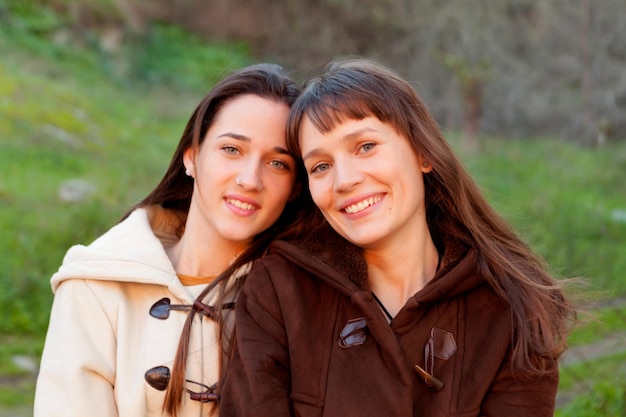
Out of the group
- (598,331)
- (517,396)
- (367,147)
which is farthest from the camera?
(598,331)

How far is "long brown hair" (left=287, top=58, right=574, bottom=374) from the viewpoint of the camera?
103 inches

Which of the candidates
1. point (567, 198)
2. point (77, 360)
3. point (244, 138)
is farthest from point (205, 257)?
point (567, 198)

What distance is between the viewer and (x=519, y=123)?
44.4ft

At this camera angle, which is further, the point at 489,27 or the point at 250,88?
the point at 489,27

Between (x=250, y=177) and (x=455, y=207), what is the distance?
2.42 feet

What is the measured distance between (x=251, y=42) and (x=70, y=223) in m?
10.5

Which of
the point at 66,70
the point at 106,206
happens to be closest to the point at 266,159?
the point at 106,206

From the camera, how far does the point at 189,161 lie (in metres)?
3.26

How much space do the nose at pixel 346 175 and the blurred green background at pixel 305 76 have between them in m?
1.04

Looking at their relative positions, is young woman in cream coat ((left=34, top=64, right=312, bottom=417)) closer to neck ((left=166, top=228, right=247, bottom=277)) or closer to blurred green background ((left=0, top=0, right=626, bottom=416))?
neck ((left=166, top=228, right=247, bottom=277))

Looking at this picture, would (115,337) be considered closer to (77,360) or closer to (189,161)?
(77,360)

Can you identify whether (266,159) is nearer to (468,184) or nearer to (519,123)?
(468,184)

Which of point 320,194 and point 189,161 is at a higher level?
point 189,161

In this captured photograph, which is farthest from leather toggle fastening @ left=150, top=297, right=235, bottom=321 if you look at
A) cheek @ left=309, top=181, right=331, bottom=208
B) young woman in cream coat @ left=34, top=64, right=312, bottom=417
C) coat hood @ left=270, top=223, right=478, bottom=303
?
cheek @ left=309, top=181, right=331, bottom=208
